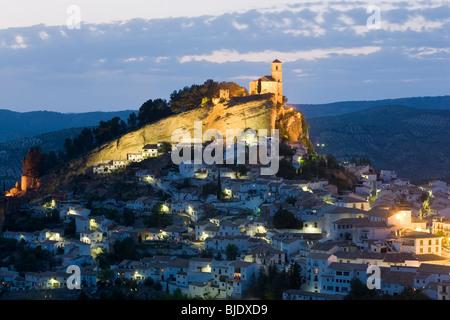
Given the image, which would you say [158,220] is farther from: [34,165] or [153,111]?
[153,111]

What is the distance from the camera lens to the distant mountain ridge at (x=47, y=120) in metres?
122

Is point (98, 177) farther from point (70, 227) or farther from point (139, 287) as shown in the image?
point (139, 287)

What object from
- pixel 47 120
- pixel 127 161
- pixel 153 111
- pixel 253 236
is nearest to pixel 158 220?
pixel 253 236

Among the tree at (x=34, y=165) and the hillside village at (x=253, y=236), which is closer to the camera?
the hillside village at (x=253, y=236)

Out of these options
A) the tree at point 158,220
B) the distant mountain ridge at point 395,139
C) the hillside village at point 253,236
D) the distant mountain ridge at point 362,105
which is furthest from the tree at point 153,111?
the distant mountain ridge at point 362,105

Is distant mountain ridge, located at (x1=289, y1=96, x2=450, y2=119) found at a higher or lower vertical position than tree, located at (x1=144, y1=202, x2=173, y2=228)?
higher

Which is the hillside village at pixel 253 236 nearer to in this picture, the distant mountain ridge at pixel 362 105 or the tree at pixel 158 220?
the tree at pixel 158 220

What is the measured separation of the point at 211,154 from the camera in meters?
37.1

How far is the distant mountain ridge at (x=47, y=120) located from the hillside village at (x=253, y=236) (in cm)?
8786

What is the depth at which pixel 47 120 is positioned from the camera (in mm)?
131000

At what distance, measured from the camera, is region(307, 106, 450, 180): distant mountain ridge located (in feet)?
213

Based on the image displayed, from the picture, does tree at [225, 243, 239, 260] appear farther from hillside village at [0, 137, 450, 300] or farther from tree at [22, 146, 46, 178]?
tree at [22, 146, 46, 178]

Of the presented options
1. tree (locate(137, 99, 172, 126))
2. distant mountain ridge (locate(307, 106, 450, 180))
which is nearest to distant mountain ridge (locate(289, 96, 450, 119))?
distant mountain ridge (locate(307, 106, 450, 180))

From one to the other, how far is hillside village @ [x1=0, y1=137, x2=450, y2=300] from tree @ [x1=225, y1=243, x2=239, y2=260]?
5.6 inches
